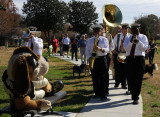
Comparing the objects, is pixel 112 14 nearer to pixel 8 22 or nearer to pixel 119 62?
→ pixel 119 62

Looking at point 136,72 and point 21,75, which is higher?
point 21,75

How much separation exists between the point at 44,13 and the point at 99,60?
109 ft

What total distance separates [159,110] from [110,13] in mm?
4195

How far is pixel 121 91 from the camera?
7.18 meters

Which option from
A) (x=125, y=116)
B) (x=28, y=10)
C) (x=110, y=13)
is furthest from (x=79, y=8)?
(x=125, y=116)

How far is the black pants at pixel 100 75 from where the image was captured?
6016 millimetres

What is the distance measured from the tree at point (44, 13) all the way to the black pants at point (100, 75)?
3283 centimetres

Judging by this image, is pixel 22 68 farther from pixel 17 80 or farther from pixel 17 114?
pixel 17 114

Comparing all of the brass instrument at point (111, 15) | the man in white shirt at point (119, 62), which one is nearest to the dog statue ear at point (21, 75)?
the man in white shirt at point (119, 62)

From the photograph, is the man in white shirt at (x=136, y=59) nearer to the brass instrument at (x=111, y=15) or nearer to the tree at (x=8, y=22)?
A: the brass instrument at (x=111, y=15)

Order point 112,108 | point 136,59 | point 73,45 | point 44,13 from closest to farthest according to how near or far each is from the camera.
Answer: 1. point 112,108
2. point 136,59
3. point 73,45
4. point 44,13

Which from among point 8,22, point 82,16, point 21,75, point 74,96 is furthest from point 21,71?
point 82,16

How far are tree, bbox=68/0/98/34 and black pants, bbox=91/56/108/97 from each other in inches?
2041

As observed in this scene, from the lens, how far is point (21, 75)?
3303 millimetres
